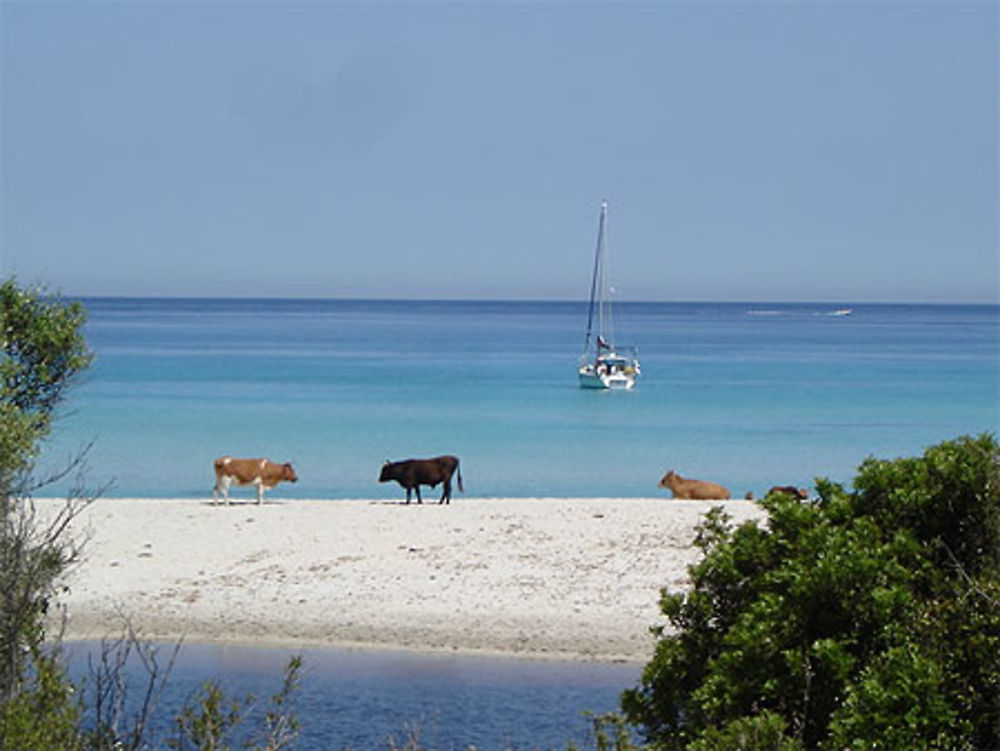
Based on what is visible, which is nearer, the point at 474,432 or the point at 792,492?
the point at 792,492

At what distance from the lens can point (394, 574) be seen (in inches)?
836

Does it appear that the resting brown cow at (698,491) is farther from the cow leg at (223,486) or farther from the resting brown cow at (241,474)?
the cow leg at (223,486)

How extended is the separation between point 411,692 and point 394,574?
5.14m

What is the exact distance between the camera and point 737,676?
352 inches

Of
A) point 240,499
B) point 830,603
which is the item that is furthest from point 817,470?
point 830,603

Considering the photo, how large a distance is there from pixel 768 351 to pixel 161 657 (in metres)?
96.9

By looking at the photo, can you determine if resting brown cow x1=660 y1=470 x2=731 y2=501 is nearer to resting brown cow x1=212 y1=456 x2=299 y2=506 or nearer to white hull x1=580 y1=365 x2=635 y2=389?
resting brown cow x1=212 y1=456 x2=299 y2=506

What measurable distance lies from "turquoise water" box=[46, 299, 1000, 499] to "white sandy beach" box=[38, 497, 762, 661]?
4.14 meters

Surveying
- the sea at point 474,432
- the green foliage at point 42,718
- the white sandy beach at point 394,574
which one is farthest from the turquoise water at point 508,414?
the green foliage at point 42,718

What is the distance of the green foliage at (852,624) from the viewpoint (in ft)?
27.3

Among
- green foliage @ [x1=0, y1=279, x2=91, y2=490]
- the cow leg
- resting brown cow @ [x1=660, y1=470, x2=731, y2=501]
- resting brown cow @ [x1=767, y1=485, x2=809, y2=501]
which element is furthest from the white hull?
green foliage @ [x1=0, y1=279, x2=91, y2=490]

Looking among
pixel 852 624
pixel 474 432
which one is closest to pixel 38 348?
pixel 852 624

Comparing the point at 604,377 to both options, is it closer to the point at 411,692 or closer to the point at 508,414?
the point at 508,414

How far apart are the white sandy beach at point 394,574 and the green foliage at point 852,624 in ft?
27.1
